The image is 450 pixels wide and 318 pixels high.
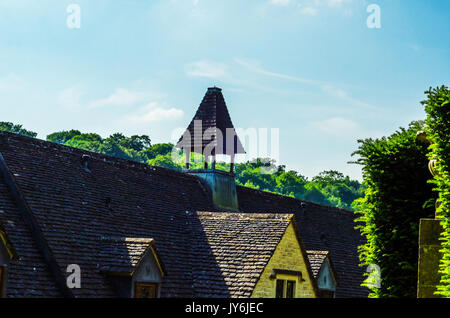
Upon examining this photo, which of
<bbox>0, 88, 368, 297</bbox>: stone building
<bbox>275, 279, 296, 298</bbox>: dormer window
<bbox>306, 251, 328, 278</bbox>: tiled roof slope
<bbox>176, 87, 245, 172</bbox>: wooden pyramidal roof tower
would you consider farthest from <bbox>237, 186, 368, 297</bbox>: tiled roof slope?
<bbox>275, 279, 296, 298</bbox>: dormer window

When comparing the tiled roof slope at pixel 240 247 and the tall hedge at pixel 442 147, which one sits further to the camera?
the tiled roof slope at pixel 240 247

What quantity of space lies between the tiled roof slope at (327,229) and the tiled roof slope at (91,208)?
6.42m

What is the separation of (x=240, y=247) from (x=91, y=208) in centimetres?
509

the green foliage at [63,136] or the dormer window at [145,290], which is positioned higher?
the green foliage at [63,136]

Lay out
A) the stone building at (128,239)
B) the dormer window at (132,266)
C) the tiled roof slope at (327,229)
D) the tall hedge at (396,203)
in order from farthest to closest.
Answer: the tiled roof slope at (327,229) < the dormer window at (132,266) < the stone building at (128,239) < the tall hedge at (396,203)

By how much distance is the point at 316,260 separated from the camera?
2692 centimetres

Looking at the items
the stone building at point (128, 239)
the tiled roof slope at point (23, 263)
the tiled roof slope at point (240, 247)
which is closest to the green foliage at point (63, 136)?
the stone building at point (128, 239)

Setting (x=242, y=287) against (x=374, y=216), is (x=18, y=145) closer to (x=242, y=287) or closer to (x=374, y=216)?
(x=242, y=287)

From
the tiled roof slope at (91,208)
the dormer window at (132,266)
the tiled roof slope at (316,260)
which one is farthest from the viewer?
the tiled roof slope at (316,260)

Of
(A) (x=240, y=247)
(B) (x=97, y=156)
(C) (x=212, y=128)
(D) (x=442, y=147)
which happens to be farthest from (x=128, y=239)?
(C) (x=212, y=128)

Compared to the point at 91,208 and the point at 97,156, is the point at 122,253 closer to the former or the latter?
the point at 91,208

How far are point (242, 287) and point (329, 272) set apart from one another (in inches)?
263

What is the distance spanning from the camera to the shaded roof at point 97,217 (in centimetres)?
1966

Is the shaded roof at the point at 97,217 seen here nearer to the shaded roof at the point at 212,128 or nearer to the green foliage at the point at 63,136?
the shaded roof at the point at 212,128
